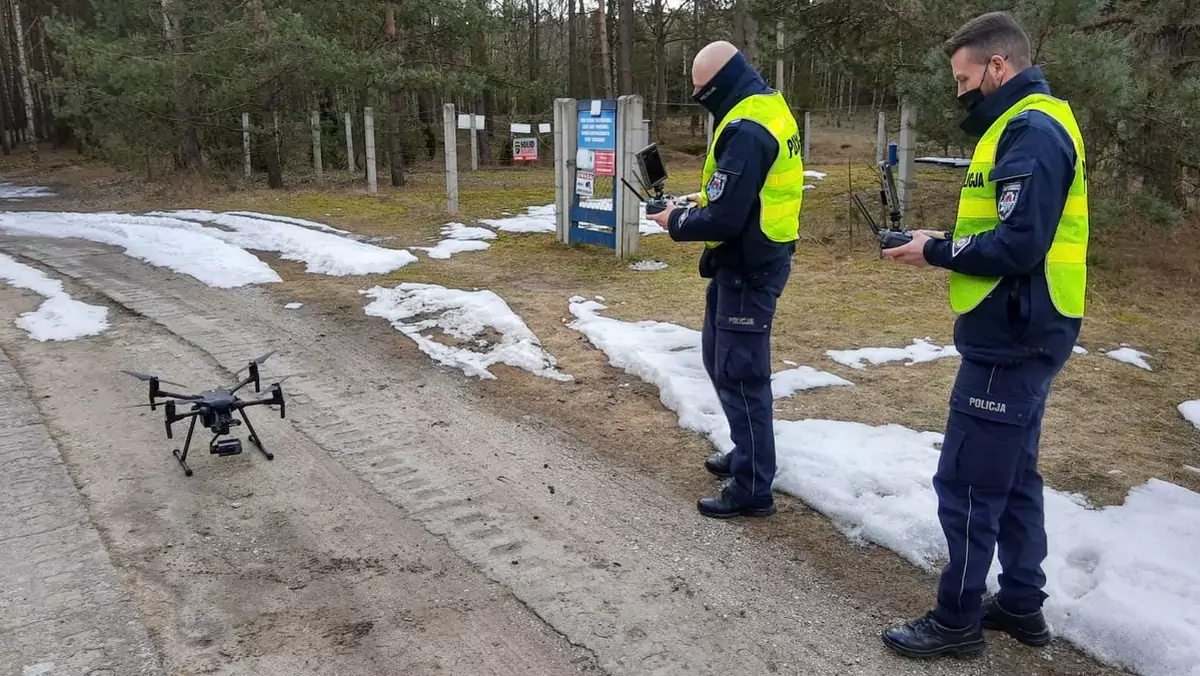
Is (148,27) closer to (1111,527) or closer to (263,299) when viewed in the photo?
(263,299)

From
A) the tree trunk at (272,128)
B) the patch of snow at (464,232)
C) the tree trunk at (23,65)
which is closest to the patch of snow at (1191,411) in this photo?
the patch of snow at (464,232)

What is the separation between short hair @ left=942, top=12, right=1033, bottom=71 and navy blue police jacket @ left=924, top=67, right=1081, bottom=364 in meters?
0.06

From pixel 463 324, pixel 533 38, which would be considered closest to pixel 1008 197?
pixel 463 324

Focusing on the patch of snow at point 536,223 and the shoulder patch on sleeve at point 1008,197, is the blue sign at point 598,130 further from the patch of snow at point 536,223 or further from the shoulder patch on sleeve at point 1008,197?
the shoulder patch on sleeve at point 1008,197

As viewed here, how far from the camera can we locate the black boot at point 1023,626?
9.36 ft

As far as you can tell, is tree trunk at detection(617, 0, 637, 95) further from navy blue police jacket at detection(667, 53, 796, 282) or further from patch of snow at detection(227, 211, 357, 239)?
navy blue police jacket at detection(667, 53, 796, 282)

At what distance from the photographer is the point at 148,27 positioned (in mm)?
22562

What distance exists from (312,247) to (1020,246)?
9670 millimetres

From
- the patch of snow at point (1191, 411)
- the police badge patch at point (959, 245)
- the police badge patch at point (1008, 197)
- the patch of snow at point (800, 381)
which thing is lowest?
the patch of snow at point (1191, 411)

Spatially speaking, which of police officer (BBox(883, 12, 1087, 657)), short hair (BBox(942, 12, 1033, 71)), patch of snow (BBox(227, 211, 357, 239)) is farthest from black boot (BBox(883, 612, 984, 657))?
patch of snow (BBox(227, 211, 357, 239))

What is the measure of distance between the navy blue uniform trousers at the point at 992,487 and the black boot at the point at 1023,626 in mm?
29

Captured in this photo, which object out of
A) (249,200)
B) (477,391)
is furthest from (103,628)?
(249,200)

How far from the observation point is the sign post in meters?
10.0

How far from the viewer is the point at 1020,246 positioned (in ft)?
7.80
